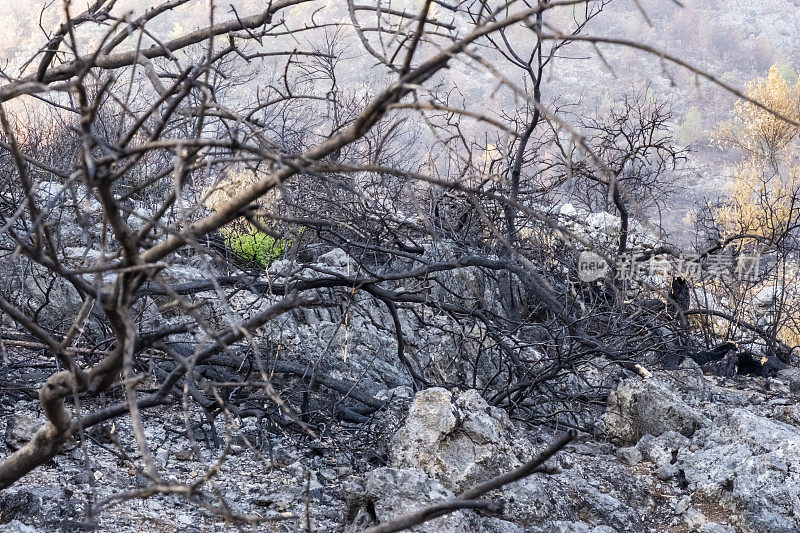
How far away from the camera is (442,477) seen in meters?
2.25

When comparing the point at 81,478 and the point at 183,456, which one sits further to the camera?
the point at 183,456

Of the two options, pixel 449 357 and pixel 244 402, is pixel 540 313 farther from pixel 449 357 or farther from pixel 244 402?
pixel 244 402

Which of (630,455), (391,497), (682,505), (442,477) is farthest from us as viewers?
(630,455)

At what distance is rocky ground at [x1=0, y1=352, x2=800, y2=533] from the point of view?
1.93 meters

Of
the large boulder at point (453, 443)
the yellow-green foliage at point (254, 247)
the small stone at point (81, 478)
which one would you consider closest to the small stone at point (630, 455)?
the large boulder at point (453, 443)

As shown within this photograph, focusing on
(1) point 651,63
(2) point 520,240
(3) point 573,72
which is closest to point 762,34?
(1) point 651,63

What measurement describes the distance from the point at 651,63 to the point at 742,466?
56.8 meters

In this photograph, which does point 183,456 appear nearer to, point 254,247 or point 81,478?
point 81,478

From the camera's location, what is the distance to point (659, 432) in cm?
301

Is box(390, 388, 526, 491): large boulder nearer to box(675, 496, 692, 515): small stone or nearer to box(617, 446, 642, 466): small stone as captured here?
box(675, 496, 692, 515): small stone

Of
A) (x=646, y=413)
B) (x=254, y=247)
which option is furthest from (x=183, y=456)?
(x=254, y=247)

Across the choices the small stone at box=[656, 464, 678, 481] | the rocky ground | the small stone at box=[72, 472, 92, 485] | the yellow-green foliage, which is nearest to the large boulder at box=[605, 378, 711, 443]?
the rocky ground

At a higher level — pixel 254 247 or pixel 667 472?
pixel 254 247

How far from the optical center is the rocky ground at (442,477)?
193 centimetres
